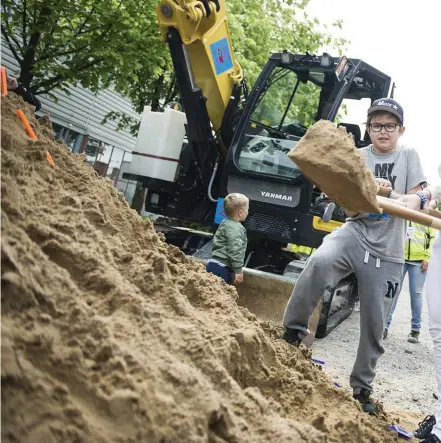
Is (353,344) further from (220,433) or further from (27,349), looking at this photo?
(27,349)

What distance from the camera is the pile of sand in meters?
1.89

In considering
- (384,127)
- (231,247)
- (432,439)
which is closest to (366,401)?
(432,439)

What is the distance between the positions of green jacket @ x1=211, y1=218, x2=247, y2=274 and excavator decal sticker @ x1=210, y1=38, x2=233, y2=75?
112 inches

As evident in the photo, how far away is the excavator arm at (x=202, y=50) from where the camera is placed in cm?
710

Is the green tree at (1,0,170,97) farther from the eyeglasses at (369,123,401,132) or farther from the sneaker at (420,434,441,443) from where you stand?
the sneaker at (420,434,441,443)

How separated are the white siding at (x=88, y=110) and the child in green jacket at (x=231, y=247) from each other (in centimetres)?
1085

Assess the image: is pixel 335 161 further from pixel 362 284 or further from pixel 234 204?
pixel 234 204

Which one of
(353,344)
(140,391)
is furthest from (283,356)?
(353,344)

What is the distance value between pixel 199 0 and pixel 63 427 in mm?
6447

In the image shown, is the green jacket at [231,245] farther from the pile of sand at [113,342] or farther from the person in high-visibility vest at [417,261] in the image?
the person in high-visibility vest at [417,261]

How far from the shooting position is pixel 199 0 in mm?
7227

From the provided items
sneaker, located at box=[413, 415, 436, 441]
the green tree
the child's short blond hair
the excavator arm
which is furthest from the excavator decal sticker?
sneaker, located at box=[413, 415, 436, 441]

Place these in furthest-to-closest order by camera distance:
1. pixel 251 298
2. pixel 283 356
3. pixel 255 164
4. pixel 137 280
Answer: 1. pixel 255 164
2. pixel 251 298
3. pixel 283 356
4. pixel 137 280

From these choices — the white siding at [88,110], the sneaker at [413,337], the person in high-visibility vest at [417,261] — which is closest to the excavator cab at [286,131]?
the person in high-visibility vest at [417,261]
